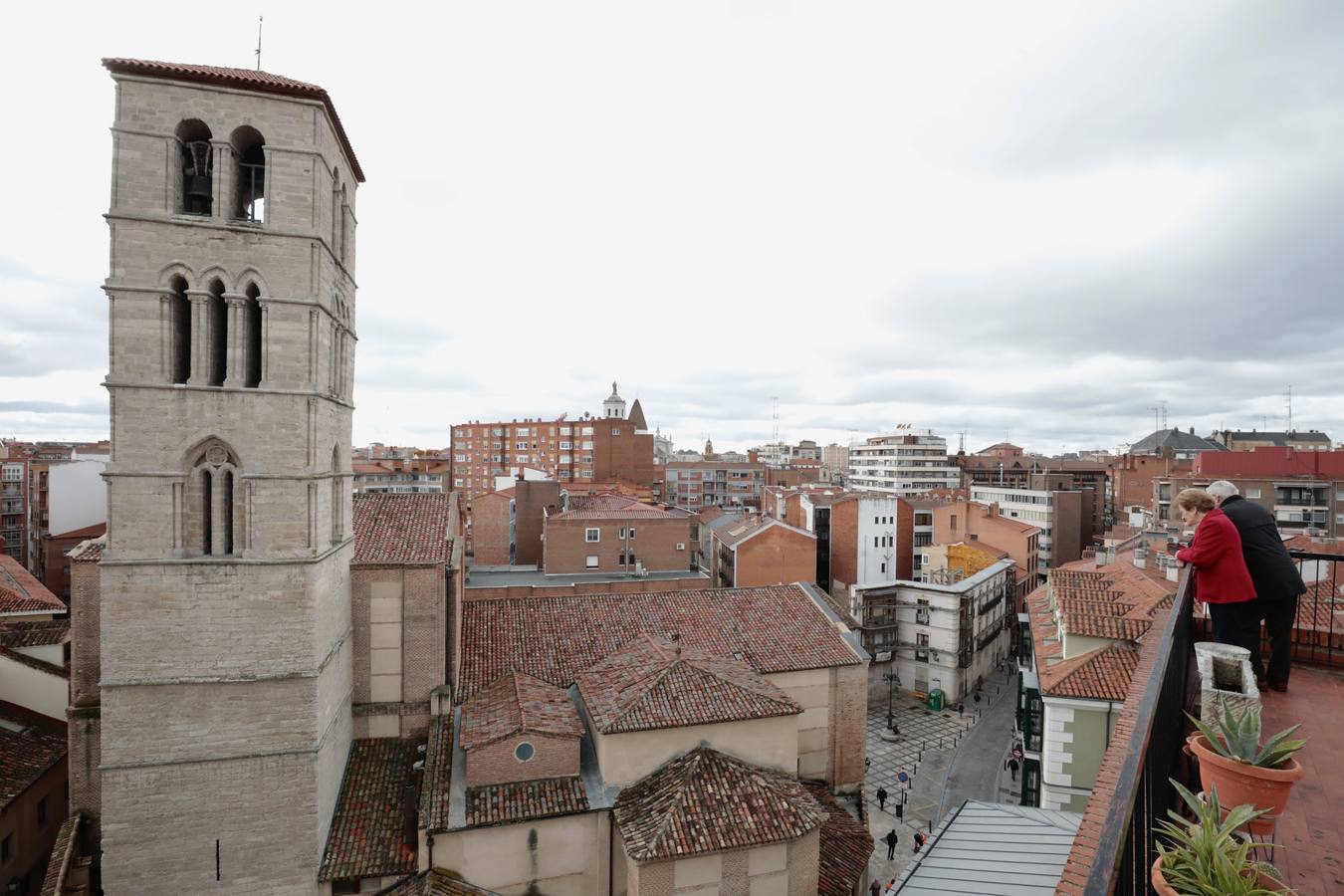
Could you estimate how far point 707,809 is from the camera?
1415 cm

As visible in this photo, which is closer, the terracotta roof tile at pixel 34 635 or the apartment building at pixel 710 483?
the terracotta roof tile at pixel 34 635

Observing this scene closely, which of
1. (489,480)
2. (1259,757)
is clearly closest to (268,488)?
(1259,757)

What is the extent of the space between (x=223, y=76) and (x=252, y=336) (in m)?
5.23

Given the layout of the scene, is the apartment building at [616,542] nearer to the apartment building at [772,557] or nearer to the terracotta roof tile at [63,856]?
the apartment building at [772,557]

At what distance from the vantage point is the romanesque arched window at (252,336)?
13.7 metres

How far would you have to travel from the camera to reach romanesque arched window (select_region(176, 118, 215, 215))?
1362 cm

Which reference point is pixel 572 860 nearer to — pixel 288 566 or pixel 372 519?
pixel 288 566

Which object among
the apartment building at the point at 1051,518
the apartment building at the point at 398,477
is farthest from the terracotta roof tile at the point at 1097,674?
the apartment building at the point at 398,477

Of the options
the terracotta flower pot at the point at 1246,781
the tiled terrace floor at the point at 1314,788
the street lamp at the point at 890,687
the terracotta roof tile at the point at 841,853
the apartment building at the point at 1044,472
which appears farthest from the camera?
the apartment building at the point at 1044,472

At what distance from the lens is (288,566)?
1352cm

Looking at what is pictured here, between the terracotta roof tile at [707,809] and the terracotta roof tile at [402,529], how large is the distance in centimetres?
800

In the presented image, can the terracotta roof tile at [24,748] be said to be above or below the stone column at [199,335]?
below

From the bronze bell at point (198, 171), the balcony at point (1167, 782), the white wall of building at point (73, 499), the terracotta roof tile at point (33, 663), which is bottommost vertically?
the terracotta roof tile at point (33, 663)

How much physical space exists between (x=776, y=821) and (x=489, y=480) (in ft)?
260
